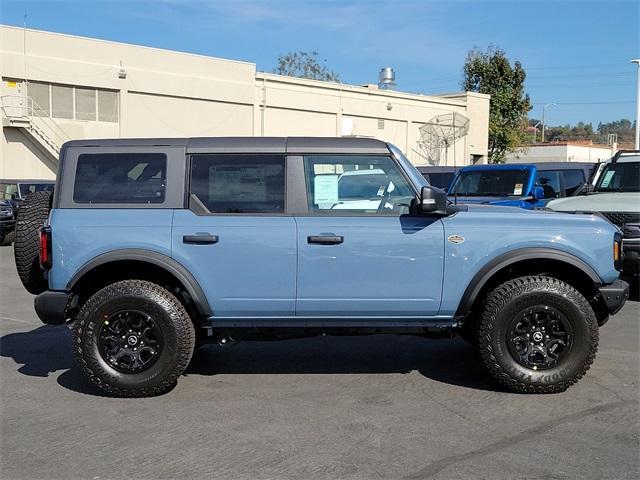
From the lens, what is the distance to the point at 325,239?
541 centimetres

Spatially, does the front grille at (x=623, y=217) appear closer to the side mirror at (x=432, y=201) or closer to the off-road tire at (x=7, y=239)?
the side mirror at (x=432, y=201)

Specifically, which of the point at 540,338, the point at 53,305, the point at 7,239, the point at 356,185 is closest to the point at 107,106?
the point at 7,239

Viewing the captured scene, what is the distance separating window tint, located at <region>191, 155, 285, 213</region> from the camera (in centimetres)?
559

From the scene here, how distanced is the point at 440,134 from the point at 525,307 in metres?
38.9

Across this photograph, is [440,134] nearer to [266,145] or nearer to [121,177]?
[266,145]

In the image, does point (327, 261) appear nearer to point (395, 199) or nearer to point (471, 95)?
point (395, 199)

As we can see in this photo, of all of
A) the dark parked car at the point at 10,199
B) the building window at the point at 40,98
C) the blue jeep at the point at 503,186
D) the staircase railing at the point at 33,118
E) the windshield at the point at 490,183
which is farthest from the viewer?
the building window at the point at 40,98

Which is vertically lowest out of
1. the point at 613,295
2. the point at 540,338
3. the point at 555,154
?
the point at 540,338

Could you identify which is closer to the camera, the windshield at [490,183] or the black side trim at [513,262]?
the black side trim at [513,262]

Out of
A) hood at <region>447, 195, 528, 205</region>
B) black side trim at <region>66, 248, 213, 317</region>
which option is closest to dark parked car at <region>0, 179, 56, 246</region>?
hood at <region>447, 195, 528, 205</region>

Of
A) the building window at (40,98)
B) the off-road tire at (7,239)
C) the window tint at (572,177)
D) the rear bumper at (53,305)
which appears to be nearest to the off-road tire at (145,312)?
the rear bumper at (53,305)

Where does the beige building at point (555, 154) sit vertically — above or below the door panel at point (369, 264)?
above

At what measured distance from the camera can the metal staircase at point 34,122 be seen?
2845 centimetres

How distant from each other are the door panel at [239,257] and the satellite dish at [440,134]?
3759 cm
